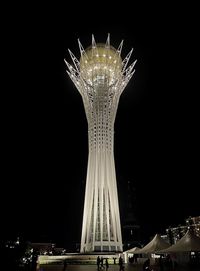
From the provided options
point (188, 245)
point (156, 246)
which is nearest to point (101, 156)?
point (156, 246)

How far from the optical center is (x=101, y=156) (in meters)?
44.4

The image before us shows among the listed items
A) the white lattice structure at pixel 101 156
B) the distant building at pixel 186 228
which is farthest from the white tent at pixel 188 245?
the distant building at pixel 186 228

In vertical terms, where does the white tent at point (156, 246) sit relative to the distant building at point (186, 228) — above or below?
below

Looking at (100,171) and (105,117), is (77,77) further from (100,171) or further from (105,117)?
(100,171)

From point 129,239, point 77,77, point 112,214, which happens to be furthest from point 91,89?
point 129,239

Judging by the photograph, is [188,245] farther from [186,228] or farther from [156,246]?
[186,228]

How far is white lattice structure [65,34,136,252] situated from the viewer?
43281 mm

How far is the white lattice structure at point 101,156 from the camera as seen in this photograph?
142 feet

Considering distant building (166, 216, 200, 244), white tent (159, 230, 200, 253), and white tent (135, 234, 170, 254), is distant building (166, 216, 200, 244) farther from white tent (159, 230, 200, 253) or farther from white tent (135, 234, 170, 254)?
white tent (159, 230, 200, 253)

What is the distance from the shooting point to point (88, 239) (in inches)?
1704

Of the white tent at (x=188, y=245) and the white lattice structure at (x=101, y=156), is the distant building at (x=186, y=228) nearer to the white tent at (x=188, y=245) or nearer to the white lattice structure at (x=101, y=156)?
the white lattice structure at (x=101, y=156)

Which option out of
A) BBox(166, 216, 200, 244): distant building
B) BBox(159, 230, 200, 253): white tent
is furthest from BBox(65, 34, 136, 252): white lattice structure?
BBox(166, 216, 200, 244): distant building

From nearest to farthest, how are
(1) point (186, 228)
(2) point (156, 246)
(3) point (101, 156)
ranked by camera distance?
(2) point (156, 246) < (3) point (101, 156) < (1) point (186, 228)

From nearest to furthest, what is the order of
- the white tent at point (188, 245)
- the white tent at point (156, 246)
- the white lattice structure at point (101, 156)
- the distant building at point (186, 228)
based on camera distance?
the white tent at point (188, 245) → the white tent at point (156, 246) → the white lattice structure at point (101, 156) → the distant building at point (186, 228)
